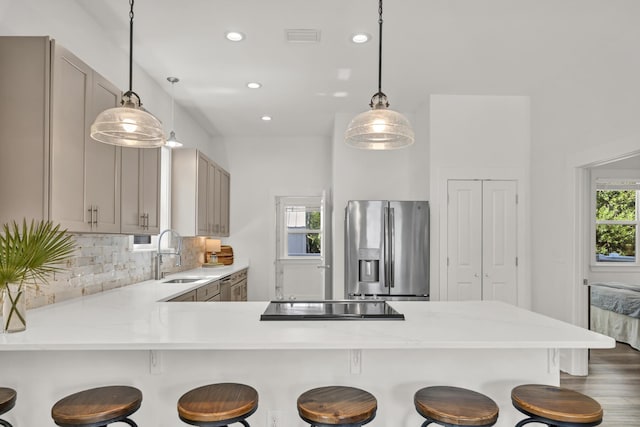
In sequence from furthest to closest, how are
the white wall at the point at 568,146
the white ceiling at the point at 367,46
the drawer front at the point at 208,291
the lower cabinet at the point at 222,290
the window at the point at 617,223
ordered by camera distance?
the window at the point at 617,223 < the drawer front at the point at 208,291 < the lower cabinet at the point at 222,290 < the white wall at the point at 568,146 < the white ceiling at the point at 367,46

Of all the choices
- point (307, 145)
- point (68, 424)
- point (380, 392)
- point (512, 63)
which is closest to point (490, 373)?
point (380, 392)

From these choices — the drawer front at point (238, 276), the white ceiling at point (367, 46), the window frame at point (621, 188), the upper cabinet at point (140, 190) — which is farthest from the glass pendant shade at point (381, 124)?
the window frame at point (621, 188)

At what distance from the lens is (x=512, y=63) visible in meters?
3.94

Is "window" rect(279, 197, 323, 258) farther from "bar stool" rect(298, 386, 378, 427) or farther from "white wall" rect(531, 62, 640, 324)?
"bar stool" rect(298, 386, 378, 427)

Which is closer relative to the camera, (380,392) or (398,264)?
(380,392)

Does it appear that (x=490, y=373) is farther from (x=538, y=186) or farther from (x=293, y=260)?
Answer: (x=293, y=260)

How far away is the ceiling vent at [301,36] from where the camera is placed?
10.9 ft

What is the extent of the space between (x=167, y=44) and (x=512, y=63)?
288 cm

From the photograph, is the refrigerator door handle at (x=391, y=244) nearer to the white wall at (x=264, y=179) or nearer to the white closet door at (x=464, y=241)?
the white closet door at (x=464, y=241)

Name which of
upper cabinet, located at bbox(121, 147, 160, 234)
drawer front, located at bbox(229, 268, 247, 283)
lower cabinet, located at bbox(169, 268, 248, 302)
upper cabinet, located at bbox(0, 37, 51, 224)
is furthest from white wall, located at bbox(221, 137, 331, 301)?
upper cabinet, located at bbox(0, 37, 51, 224)

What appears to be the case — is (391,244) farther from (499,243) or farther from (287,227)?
(287,227)

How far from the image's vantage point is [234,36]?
134 inches

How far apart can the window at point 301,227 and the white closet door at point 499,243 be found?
2.84 m

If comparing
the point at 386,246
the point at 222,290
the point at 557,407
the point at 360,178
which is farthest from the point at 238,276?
the point at 557,407
